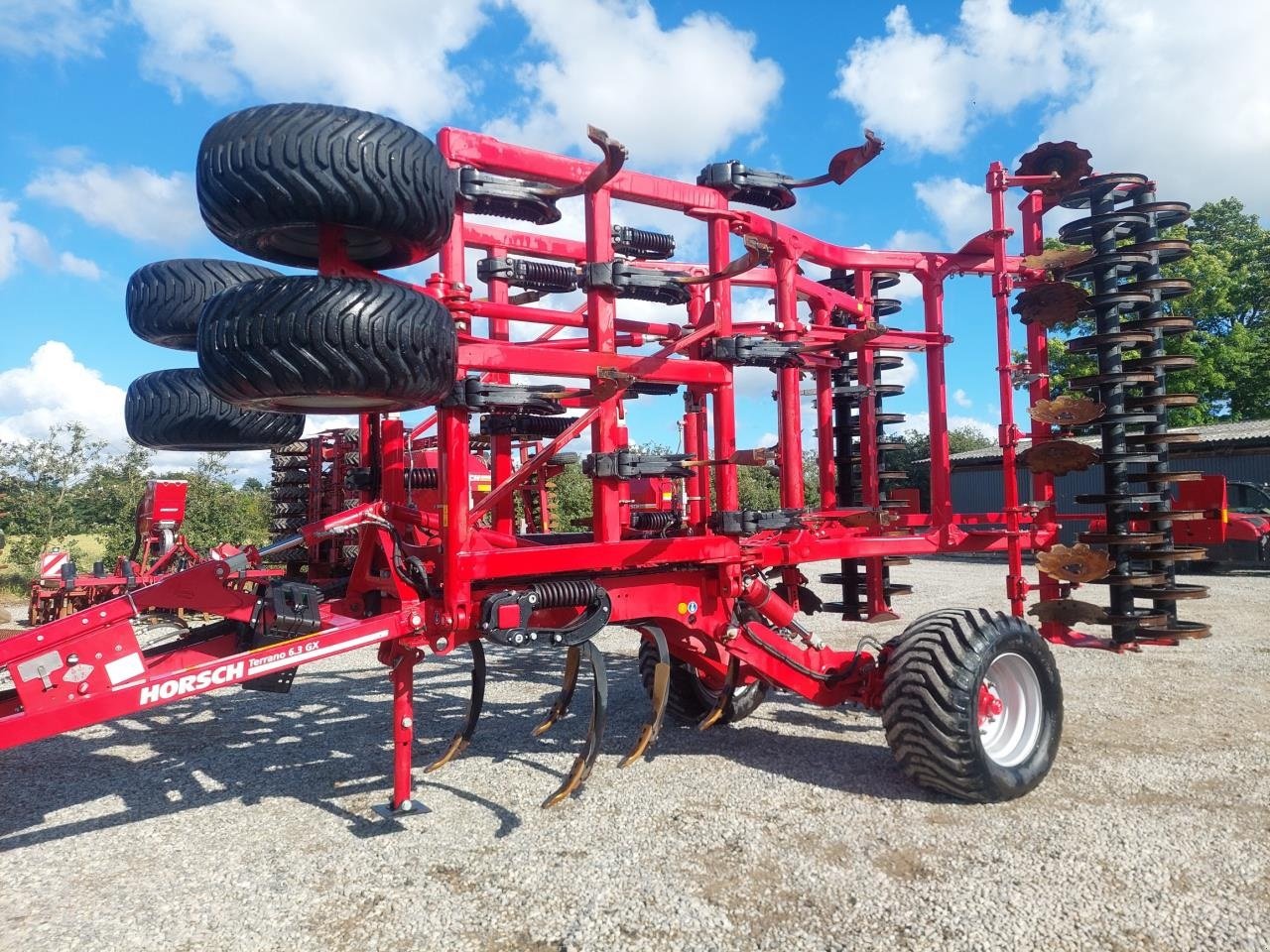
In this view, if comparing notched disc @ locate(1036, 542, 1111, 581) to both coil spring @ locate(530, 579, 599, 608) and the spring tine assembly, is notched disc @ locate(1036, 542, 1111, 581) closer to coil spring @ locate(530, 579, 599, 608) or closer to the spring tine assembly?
the spring tine assembly

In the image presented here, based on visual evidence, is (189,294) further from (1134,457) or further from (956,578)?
(956,578)

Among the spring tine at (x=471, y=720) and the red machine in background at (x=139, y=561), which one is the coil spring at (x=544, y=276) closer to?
the spring tine at (x=471, y=720)

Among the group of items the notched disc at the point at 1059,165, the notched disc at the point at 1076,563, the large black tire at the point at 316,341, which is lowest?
the notched disc at the point at 1076,563

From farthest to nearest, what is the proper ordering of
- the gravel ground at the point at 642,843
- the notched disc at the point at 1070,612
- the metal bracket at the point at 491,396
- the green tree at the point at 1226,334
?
the green tree at the point at 1226,334
the notched disc at the point at 1070,612
the metal bracket at the point at 491,396
the gravel ground at the point at 642,843

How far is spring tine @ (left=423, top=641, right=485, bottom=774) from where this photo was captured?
4930 millimetres

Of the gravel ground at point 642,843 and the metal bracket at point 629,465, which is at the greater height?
the metal bracket at point 629,465

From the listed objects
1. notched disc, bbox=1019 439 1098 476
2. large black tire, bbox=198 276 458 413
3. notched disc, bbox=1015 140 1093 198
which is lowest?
notched disc, bbox=1019 439 1098 476

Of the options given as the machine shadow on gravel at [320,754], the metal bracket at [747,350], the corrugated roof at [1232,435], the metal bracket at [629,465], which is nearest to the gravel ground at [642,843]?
the machine shadow on gravel at [320,754]

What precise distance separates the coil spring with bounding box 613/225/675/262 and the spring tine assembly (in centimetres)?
262

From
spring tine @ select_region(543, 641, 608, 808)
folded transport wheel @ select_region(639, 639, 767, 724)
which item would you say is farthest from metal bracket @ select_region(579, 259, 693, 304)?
folded transport wheel @ select_region(639, 639, 767, 724)

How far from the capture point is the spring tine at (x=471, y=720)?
4.93m

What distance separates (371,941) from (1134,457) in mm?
5012

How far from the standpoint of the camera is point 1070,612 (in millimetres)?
5480

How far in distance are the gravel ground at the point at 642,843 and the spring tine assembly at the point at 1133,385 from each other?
82 cm
